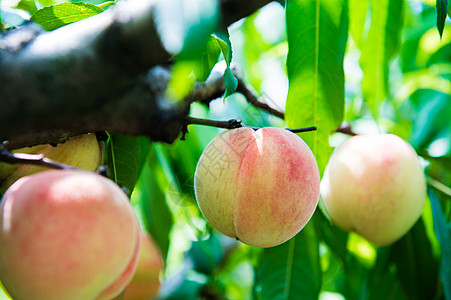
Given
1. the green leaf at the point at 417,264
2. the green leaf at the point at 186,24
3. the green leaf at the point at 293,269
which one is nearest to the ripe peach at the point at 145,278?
the green leaf at the point at 293,269

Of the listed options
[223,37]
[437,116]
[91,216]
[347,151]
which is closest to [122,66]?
[91,216]

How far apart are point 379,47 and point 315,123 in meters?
0.55

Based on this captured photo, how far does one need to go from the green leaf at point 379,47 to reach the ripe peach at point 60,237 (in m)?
1.14

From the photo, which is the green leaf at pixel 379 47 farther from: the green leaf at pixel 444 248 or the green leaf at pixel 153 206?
the green leaf at pixel 153 206

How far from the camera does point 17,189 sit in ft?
2.36

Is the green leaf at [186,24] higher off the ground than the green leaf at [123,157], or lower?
higher

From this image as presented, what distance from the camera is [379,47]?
161cm

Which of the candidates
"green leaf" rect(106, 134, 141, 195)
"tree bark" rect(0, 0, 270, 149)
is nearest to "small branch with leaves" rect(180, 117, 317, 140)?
"green leaf" rect(106, 134, 141, 195)

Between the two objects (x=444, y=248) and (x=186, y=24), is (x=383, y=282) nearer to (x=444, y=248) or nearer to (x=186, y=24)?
(x=444, y=248)

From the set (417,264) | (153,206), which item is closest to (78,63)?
(153,206)

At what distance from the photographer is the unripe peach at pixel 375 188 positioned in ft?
4.39

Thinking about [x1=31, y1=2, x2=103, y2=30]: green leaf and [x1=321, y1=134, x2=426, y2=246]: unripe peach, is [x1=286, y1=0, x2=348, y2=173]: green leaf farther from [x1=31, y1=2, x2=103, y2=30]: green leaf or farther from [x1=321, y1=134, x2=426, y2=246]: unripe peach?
[x1=31, y1=2, x2=103, y2=30]: green leaf

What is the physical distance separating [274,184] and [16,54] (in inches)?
21.4

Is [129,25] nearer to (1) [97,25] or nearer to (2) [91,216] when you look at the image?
(1) [97,25]
